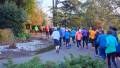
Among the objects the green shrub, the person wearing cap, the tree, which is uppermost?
the green shrub

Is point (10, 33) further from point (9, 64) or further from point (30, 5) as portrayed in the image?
point (9, 64)

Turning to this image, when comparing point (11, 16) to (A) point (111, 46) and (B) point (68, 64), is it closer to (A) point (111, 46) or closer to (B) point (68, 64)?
(A) point (111, 46)

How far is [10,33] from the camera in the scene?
3709cm

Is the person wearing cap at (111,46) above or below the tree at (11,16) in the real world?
above

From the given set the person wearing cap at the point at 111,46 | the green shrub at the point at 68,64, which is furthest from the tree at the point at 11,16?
the green shrub at the point at 68,64

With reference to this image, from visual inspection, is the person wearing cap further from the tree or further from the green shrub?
the tree

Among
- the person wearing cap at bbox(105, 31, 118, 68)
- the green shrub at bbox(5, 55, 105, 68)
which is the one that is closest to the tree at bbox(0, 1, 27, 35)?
the person wearing cap at bbox(105, 31, 118, 68)

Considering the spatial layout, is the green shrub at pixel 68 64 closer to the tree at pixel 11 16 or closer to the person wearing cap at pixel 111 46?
the person wearing cap at pixel 111 46

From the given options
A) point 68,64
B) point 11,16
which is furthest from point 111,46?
point 11,16

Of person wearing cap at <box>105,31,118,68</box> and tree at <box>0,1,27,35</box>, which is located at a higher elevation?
person wearing cap at <box>105,31,118,68</box>

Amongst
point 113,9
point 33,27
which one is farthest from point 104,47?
point 33,27

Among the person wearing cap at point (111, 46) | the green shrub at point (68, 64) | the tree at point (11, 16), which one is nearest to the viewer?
the green shrub at point (68, 64)

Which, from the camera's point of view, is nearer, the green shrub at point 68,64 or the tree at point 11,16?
the green shrub at point 68,64

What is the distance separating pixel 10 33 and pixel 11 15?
3122mm
